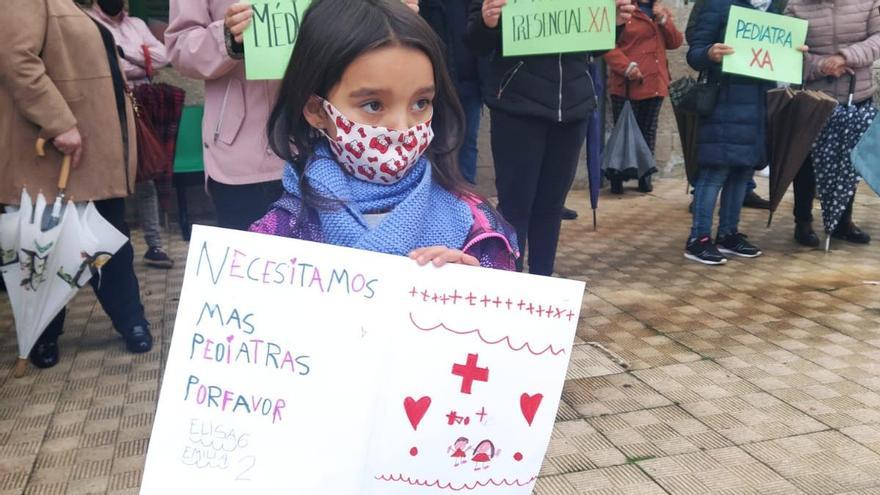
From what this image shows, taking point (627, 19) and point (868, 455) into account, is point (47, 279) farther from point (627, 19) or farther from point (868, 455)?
point (868, 455)

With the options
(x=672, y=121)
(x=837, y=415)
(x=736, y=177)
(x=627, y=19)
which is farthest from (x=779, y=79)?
(x=672, y=121)

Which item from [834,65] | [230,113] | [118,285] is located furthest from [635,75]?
[230,113]

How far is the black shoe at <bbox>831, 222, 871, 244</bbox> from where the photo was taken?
18.8 ft

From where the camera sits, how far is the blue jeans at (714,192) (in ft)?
16.8

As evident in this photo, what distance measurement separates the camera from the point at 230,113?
2.71m

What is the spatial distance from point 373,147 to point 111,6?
4.05m

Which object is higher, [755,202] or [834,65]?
[834,65]

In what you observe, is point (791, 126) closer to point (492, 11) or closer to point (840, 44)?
point (840, 44)

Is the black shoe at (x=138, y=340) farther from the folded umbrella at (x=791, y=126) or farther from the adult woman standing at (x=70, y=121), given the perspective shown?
the folded umbrella at (x=791, y=126)

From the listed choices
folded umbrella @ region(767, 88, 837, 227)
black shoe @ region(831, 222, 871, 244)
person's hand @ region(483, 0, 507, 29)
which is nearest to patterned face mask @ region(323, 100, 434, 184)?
person's hand @ region(483, 0, 507, 29)

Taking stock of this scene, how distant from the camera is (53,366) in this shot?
350cm

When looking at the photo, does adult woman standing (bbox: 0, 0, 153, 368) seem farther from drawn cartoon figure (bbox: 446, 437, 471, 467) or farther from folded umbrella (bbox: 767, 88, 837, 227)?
folded umbrella (bbox: 767, 88, 837, 227)

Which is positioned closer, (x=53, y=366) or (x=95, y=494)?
(x=95, y=494)

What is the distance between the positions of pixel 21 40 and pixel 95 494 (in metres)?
1.71
